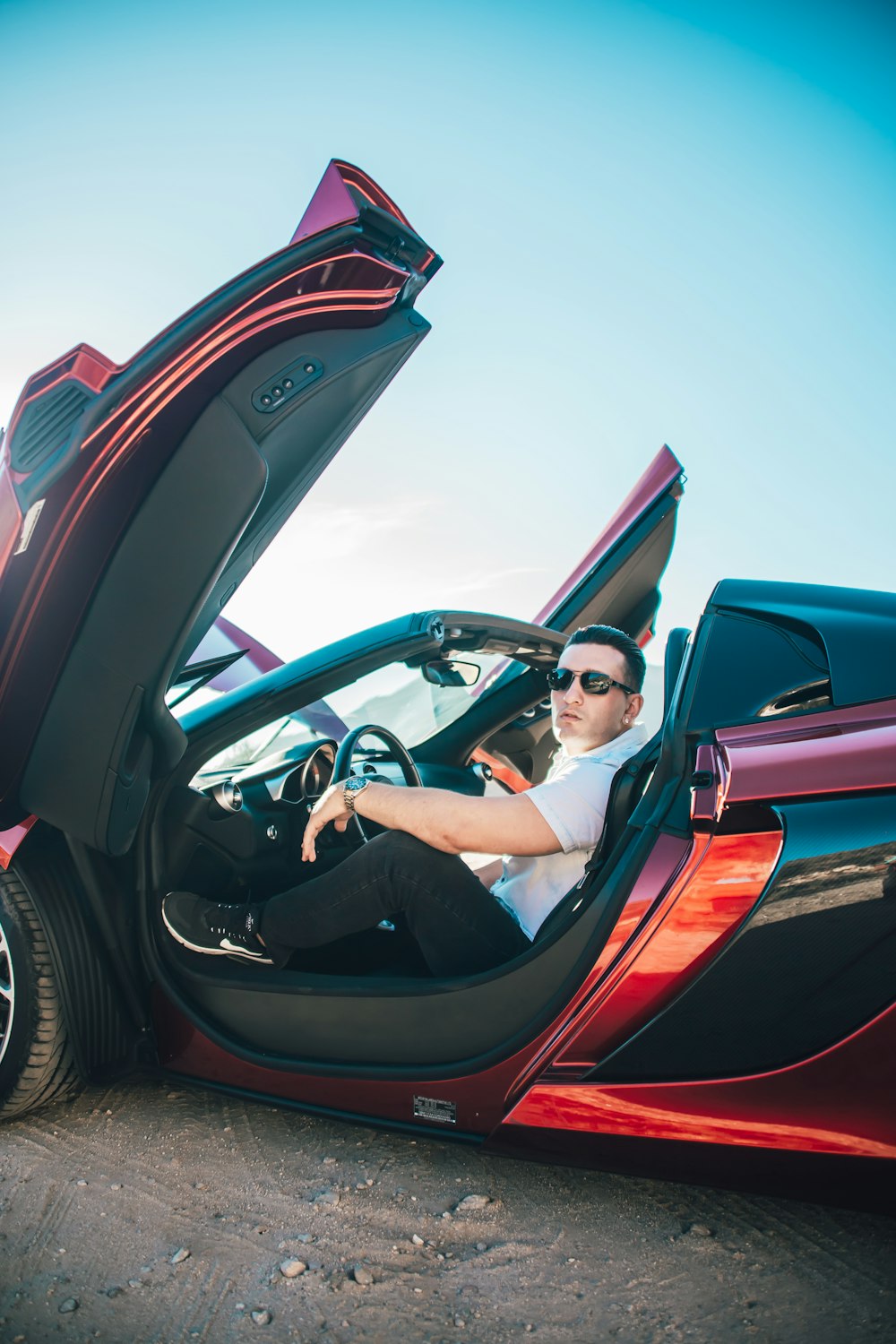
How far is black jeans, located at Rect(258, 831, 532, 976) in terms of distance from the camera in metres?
1.83

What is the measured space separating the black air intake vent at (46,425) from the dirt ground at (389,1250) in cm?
148

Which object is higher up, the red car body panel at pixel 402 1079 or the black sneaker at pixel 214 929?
the black sneaker at pixel 214 929

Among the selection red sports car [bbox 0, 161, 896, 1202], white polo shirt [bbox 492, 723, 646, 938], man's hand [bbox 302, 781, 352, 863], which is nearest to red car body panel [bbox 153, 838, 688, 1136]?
red sports car [bbox 0, 161, 896, 1202]

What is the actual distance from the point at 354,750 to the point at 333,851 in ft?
0.96

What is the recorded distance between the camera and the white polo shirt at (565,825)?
177 centimetres

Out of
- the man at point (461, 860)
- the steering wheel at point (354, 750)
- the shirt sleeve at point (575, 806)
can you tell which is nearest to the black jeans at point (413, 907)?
the man at point (461, 860)

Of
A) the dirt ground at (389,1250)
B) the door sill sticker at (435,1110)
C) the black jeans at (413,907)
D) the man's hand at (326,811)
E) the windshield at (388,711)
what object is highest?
the windshield at (388,711)

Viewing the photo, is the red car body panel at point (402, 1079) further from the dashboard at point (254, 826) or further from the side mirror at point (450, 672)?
the side mirror at point (450, 672)

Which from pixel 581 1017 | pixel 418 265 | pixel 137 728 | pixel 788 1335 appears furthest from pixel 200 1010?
pixel 418 265

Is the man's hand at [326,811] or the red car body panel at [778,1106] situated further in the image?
the man's hand at [326,811]

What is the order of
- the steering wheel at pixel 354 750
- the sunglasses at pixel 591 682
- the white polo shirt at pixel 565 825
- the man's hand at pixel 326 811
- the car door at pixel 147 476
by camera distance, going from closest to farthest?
1. the car door at pixel 147 476
2. the white polo shirt at pixel 565 825
3. the man's hand at pixel 326 811
4. the sunglasses at pixel 591 682
5. the steering wheel at pixel 354 750

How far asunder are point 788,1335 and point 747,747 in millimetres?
895

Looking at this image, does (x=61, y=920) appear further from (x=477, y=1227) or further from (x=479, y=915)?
(x=477, y=1227)

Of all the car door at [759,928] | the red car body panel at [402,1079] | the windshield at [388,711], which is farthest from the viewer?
the windshield at [388,711]
